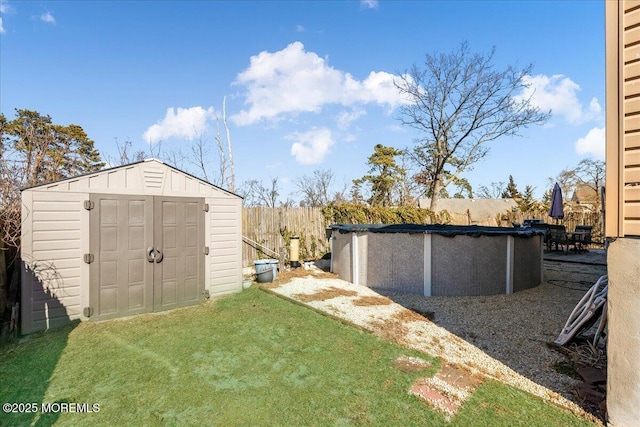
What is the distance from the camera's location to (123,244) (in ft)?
15.2

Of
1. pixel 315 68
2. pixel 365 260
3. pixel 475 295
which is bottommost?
pixel 475 295

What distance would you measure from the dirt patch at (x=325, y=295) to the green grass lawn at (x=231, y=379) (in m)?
1.27

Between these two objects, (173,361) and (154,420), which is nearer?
(154,420)

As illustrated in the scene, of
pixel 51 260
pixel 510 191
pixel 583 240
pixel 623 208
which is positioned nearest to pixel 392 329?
pixel 623 208

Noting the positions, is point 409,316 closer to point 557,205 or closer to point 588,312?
point 588,312

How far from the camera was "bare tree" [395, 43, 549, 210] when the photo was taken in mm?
16984

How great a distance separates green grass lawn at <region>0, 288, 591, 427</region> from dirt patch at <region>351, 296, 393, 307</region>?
1.20 metres

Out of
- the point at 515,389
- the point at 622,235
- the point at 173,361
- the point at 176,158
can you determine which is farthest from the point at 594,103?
the point at 176,158

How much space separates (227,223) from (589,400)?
18.2 ft

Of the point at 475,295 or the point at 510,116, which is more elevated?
the point at 510,116

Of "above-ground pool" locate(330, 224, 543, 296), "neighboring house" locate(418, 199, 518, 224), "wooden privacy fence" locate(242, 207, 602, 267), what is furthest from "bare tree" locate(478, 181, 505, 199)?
"above-ground pool" locate(330, 224, 543, 296)

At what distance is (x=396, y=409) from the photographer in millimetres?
2281

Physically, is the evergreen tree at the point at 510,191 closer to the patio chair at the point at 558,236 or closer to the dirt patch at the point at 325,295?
the patio chair at the point at 558,236

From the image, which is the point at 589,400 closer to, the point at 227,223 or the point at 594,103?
the point at 227,223
